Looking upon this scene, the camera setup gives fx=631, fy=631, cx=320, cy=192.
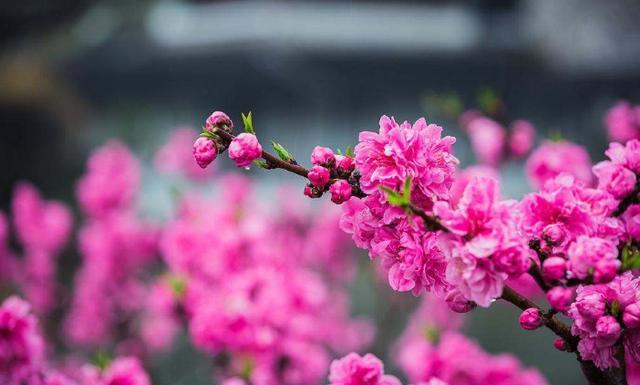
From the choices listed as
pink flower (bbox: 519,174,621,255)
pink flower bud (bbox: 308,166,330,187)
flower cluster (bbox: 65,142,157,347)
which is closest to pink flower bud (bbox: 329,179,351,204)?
pink flower bud (bbox: 308,166,330,187)

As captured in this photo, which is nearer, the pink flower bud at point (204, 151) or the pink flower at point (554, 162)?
the pink flower bud at point (204, 151)

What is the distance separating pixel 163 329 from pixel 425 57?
1.19 meters

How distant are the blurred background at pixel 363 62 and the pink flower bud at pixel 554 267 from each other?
1499 mm

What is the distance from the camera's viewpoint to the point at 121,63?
2.21 meters

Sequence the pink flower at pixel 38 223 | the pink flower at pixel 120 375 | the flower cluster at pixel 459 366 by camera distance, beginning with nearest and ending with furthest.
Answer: the pink flower at pixel 120 375 → the flower cluster at pixel 459 366 → the pink flower at pixel 38 223

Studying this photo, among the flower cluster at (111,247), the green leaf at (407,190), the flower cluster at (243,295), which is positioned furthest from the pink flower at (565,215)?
the flower cluster at (111,247)

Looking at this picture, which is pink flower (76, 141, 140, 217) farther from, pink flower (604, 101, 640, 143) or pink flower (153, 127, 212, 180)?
pink flower (604, 101, 640, 143)

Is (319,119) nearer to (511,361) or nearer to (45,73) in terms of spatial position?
(45,73)

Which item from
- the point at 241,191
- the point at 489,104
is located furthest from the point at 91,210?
the point at 489,104

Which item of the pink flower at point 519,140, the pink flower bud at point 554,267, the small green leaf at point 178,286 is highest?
the pink flower at point 519,140

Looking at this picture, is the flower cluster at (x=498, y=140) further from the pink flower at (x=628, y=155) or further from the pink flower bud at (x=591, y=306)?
the pink flower bud at (x=591, y=306)

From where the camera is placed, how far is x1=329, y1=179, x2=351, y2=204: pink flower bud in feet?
1.46

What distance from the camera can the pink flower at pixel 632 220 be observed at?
0.49m

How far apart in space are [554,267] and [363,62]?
5.59 feet
